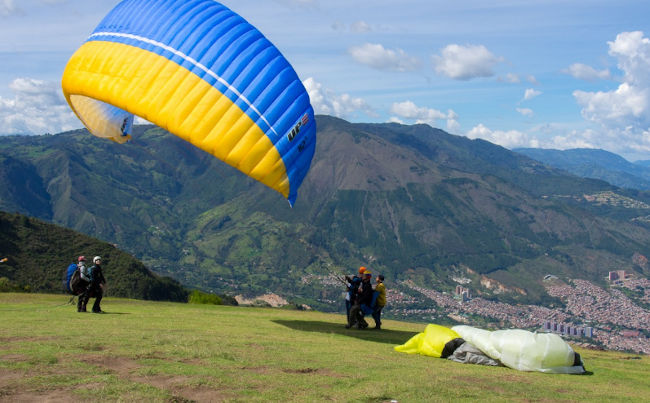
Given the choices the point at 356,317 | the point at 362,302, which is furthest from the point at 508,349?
the point at 356,317

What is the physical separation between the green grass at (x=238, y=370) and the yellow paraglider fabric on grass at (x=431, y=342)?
0.53m

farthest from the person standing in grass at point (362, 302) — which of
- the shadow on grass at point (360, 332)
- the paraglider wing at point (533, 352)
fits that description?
the paraglider wing at point (533, 352)

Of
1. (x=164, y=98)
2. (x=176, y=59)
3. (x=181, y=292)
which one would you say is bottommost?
(x=181, y=292)

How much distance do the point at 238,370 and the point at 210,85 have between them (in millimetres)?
9924

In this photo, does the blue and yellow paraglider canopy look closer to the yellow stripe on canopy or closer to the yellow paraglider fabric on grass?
the yellow stripe on canopy

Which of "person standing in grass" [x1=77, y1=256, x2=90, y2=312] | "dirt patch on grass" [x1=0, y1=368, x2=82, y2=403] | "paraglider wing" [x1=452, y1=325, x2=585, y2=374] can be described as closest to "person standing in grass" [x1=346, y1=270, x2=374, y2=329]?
"paraglider wing" [x1=452, y1=325, x2=585, y2=374]

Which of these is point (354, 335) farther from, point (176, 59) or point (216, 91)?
point (176, 59)

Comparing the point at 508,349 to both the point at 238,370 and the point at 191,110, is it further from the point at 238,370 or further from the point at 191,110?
the point at 191,110

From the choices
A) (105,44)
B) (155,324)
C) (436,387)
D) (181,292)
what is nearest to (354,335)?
(155,324)

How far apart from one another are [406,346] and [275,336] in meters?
4.26

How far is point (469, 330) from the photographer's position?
16.1 meters

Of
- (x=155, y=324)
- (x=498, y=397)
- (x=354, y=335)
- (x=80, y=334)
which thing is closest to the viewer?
(x=498, y=397)

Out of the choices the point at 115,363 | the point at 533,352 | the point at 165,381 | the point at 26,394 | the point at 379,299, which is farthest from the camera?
the point at 379,299

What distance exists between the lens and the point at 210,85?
18031mm
